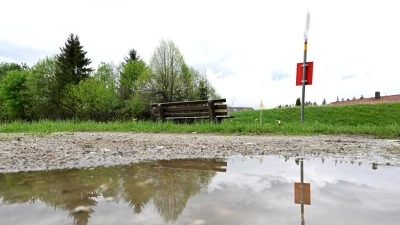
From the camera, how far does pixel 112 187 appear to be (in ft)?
5.38

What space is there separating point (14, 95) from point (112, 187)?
4958 cm

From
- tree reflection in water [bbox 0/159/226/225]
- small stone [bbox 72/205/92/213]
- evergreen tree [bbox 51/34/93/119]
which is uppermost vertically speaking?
evergreen tree [bbox 51/34/93/119]

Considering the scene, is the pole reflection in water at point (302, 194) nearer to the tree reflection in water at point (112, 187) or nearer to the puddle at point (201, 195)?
the puddle at point (201, 195)

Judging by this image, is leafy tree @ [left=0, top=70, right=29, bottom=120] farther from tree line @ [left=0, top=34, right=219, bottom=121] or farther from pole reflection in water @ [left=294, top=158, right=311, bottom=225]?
pole reflection in water @ [left=294, top=158, right=311, bottom=225]

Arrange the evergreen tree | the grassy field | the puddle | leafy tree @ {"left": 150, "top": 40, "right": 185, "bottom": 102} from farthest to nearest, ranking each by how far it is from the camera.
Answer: the evergreen tree → leafy tree @ {"left": 150, "top": 40, "right": 185, "bottom": 102} → the grassy field → the puddle

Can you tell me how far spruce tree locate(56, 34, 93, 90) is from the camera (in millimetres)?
35844

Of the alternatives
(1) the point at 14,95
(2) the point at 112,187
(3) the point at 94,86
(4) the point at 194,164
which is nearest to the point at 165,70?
(3) the point at 94,86

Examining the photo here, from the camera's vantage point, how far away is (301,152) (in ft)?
10.2

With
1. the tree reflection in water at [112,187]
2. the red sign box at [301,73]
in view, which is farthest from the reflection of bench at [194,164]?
the red sign box at [301,73]

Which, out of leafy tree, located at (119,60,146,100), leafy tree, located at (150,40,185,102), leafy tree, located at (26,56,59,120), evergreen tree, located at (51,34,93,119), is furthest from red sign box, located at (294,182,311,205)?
leafy tree, located at (119,60,146,100)

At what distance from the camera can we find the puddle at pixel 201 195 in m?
1.18

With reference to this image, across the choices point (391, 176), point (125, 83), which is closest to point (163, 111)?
point (391, 176)

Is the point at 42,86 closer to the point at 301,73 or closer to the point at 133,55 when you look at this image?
the point at 133,55

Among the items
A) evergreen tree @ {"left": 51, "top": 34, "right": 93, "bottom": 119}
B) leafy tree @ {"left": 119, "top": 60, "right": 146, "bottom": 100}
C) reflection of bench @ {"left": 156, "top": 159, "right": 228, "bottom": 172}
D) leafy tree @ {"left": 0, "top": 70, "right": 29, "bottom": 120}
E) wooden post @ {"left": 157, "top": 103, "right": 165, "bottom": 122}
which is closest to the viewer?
reflection of bench @ {"left": 156, "top": 159, "right": 228, "bottom": 172}
